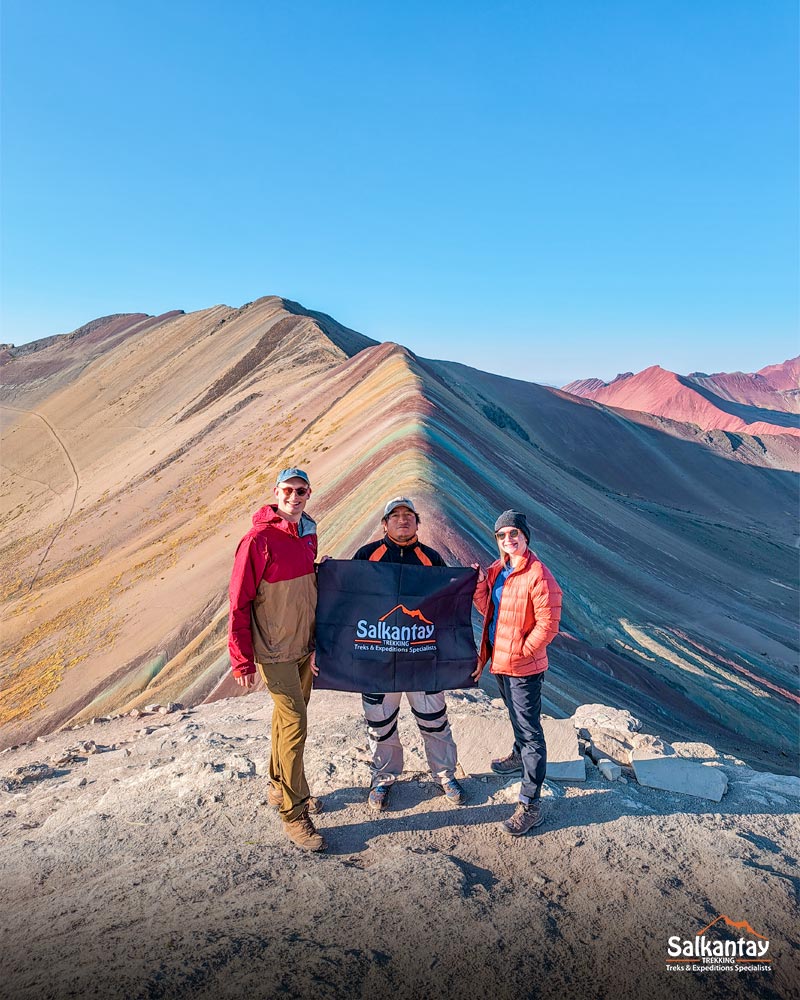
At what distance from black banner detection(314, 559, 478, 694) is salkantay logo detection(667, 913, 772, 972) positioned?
186 centimetres

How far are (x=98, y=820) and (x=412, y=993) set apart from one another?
104 inches

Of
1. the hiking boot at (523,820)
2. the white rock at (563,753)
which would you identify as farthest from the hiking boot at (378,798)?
the white rock at (563,753)

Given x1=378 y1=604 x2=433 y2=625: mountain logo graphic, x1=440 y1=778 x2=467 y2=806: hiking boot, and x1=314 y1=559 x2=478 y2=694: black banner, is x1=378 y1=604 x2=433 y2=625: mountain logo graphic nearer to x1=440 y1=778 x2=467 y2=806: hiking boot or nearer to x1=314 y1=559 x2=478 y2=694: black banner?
x1=314 y1=559 x2=478 y2=694: black banner

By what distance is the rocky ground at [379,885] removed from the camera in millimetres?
3010

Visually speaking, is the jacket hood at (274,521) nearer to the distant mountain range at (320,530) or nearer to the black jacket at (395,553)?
the black jacket at (395,553)

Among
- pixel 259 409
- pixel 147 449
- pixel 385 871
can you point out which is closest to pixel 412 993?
pixel 385 871

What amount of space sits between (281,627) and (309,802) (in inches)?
52.2

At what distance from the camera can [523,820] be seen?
419 cm

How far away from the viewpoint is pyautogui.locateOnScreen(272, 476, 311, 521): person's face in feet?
13.6

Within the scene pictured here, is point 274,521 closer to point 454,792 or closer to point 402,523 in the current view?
point 402,523

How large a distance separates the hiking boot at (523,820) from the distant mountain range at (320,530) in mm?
3620

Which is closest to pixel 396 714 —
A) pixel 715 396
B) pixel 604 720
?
pixel 604 720

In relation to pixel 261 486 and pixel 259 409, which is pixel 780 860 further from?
pixel 259 409

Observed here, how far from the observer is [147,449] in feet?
118
